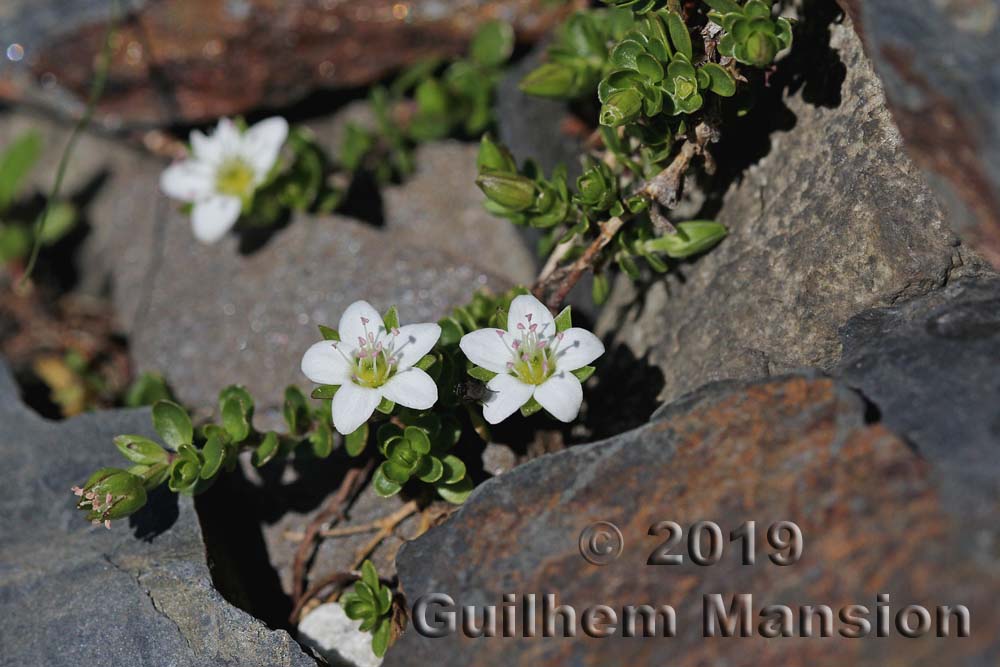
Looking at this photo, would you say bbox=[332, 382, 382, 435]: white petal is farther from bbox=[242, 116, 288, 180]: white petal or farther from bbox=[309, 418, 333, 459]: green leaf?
bbox=[242, 116, 288, 180]: white petal

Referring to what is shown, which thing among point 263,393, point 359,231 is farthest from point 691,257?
point 263,393

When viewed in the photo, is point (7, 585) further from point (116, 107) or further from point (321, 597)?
point (116, 107)

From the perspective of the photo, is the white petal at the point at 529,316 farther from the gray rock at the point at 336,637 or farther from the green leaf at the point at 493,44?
the green leaf at the point at 493,44

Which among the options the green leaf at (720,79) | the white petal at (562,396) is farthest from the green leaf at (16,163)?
the green leaf at (720,79)

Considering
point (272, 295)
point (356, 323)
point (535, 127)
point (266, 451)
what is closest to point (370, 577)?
point (266, 451)

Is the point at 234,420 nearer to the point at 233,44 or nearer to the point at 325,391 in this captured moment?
the point at 325,391

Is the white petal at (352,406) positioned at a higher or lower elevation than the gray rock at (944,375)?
lower
